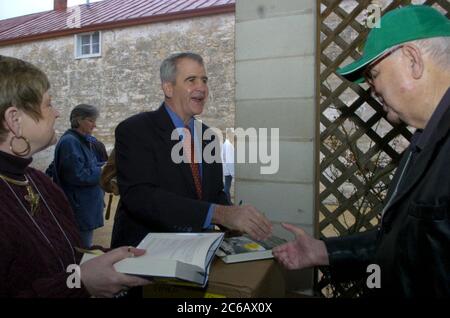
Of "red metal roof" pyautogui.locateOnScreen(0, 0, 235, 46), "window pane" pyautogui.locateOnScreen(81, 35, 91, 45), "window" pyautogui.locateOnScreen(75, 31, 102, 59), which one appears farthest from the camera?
"window pane" pyautogui.locateOnScreen(81, 35, 91, 45)

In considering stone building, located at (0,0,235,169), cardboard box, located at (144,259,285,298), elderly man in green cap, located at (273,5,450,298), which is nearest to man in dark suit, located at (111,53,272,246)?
cardboard box, located at (144,259,285,298)

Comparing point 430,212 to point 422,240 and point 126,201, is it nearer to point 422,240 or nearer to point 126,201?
point 422,240

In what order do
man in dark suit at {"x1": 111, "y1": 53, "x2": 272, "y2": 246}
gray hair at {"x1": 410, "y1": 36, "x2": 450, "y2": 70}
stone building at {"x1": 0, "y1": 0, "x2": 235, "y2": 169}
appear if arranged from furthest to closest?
1. stone building at {"x1": 0, "y1": 0, "x2": 235, "y2": 169}
2. man in dark suit at {"x1": 111, "y1": 53, "x2": 272, "y2": 246}
3. gray hair at {"x1": 410, "y1": 36, "x2": 450, "y2": 70}

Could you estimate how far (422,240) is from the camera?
37.4 inches

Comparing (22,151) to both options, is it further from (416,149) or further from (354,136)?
(354,136)

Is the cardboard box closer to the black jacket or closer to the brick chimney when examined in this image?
the black jacket

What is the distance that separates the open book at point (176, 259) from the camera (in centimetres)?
98

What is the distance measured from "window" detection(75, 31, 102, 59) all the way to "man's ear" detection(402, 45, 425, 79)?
11.4 metres

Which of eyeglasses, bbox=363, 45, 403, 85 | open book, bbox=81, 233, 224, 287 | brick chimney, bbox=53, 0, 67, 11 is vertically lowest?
open book, bbox=81, 233, 224, 287

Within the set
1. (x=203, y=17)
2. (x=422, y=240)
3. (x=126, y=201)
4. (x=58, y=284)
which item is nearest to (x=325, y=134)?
(x=126, y=201)

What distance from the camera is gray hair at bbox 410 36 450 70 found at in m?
1.09

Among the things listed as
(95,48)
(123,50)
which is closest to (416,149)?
(123,50)

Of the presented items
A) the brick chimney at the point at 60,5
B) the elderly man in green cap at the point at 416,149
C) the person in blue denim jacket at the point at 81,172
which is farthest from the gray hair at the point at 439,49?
the brick chimney at the point at 60,5

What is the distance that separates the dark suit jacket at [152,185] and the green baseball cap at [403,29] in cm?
95
